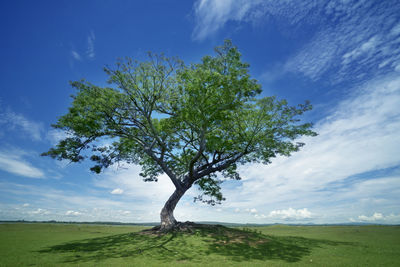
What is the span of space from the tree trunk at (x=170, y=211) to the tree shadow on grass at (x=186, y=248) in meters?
1.24

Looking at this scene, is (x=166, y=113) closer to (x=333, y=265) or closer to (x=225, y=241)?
(x=225, y=241)

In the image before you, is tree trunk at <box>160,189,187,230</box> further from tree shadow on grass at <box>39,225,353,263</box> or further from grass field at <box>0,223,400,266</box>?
grass field at <box>0,223,400,266</box>

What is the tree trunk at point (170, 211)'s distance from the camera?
18.3 meters

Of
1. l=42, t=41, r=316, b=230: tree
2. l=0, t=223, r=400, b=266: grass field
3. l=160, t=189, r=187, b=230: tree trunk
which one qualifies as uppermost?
l=42, t=41, r=316, b=230: tree

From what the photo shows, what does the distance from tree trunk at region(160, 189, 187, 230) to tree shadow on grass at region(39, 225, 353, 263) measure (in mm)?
1238

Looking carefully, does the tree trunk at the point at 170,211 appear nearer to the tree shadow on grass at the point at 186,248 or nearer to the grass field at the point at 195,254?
the tree shadow on grass at the point at 186,248

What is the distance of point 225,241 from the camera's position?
593 inches

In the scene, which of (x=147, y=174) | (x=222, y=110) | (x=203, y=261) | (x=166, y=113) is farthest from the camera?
(x=147, y=174)

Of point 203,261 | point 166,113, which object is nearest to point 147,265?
point 203,261

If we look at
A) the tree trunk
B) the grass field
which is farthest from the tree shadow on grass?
the tree trunk

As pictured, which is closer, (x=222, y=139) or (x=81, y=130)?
(x=81, y=130)

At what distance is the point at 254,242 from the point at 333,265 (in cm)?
615

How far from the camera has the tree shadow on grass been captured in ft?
37.2

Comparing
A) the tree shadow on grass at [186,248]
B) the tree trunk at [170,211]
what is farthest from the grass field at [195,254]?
the tree trunk at [170,211]
